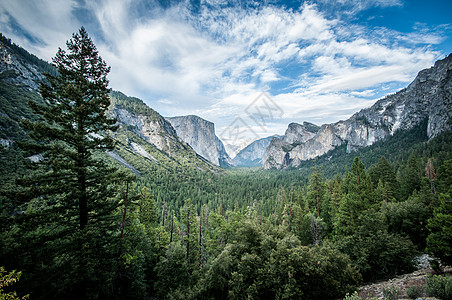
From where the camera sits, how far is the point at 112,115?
14162cm

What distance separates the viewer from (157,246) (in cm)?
2059

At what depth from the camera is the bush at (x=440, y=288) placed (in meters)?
5.84

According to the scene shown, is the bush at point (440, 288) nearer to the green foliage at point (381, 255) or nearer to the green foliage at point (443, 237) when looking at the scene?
the green foliage at point (381, 255)

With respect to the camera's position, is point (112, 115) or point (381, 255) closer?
point (381, 255)

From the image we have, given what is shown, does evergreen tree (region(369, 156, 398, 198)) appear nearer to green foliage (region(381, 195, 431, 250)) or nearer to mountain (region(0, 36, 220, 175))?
green foliage (region(381, 195, 431, 250))

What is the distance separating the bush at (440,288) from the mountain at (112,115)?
51.7 ft

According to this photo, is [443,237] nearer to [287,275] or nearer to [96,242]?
[287,275]

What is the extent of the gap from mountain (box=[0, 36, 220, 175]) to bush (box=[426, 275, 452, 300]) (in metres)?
15.8

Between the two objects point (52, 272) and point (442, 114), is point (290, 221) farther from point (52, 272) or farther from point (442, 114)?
point (442, 114)

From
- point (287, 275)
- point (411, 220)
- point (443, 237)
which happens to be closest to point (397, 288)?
point (287, 275)

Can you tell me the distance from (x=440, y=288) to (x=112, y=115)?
562 feet

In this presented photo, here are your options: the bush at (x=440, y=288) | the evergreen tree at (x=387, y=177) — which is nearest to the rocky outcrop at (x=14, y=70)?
the bush at (x=440, y=288)

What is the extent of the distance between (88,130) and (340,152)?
716ft

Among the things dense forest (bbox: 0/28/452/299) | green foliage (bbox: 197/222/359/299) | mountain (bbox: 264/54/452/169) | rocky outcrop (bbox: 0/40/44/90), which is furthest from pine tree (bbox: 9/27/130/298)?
rocky outcrop (bbox: 0/40/44/90)
